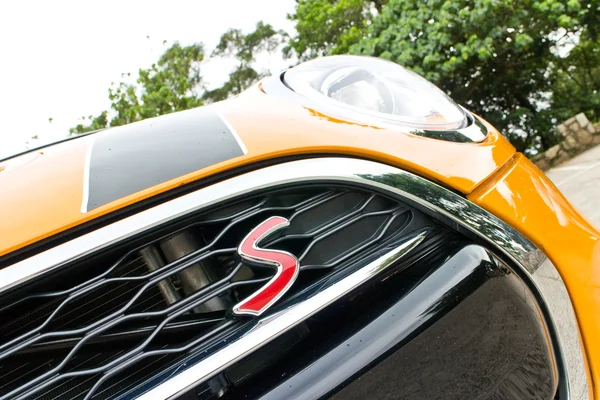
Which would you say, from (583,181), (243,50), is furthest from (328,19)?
(243,50)

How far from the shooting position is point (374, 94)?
1.30 meters

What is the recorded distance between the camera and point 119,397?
703mm

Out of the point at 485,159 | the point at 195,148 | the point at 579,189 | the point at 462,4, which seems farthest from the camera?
the point at 462,4

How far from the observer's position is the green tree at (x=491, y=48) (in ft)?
21.1

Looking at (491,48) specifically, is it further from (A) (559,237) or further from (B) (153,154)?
(B) (153,154)

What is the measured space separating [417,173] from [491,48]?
20.9 feet

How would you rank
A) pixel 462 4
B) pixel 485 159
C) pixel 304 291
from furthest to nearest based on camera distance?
1. pixel 462 4
2. pixel 485 159
3. pixel 304 291

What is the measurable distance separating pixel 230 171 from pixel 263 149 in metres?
0.09

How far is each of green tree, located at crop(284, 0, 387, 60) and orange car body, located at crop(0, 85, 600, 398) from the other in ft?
35.1

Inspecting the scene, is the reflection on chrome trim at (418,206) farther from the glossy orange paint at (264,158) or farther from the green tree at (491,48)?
the green tree at (491,48)

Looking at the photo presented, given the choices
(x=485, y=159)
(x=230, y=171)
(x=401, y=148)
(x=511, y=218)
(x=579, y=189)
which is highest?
(x=230, y=171)

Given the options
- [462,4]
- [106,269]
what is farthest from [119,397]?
[462,4]

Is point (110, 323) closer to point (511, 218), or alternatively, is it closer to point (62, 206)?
point (62, 206)

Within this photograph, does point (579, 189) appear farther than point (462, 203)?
Yes
